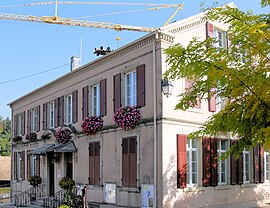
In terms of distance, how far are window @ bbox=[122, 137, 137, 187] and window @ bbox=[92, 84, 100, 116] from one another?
2.81 m

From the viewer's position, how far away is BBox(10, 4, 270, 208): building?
1438 cm

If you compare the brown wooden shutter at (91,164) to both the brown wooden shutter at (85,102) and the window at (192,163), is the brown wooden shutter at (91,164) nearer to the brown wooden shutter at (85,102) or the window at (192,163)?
the brown wooden shutter at (85,102)

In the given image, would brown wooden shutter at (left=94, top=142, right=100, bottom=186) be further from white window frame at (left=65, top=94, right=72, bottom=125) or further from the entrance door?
the entrance door

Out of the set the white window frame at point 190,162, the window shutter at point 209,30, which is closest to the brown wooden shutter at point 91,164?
the white window frame at point 190,162

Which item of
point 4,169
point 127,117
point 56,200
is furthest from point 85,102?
point 4,169

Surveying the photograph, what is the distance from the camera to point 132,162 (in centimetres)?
1542

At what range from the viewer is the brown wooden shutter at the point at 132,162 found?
15.2 metres

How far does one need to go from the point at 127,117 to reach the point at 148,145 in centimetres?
138

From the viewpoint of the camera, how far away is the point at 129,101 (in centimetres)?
1616

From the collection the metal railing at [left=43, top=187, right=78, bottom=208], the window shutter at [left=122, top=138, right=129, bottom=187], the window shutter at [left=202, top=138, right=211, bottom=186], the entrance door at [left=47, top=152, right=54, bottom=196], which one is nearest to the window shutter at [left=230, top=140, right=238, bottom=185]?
the window shutter at [left=202, top=138, right=211, bottom=186]

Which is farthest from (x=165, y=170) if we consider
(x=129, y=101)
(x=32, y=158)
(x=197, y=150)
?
(x=32, y=158)

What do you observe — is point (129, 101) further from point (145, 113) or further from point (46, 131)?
point (46, 131)

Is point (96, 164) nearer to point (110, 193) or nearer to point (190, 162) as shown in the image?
point (110, 193)

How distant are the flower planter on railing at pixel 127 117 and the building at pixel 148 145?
183mm
